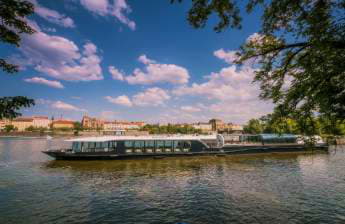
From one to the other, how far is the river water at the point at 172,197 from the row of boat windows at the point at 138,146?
952 cm

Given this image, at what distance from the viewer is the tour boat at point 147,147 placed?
34.6 m

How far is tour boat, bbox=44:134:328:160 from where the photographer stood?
34.6m

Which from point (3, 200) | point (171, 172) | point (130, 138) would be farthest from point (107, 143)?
point (3, 200)

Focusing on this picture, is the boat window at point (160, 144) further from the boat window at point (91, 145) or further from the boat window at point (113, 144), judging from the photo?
the boat window at point (91, 145)

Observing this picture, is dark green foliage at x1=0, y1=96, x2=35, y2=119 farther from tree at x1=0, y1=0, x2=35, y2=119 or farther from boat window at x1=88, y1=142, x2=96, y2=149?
boat window at x1=88, y1=142, x2=96, y2=149

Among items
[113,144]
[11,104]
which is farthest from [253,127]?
[11,104]

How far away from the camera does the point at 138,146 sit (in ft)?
122

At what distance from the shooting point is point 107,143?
35.8m

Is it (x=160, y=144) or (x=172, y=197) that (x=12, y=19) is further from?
(x=160, y=144)

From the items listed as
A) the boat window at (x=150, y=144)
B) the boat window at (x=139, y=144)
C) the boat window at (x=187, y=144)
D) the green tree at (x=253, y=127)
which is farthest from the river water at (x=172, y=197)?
the green tree at (x=253, y=127)

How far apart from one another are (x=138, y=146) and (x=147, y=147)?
1645 millimetres

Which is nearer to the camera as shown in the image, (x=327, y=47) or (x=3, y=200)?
(x=327, y=47)

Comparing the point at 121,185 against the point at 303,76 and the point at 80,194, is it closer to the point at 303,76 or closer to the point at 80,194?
the point at 80,194

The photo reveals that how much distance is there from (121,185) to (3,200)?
9.00m
